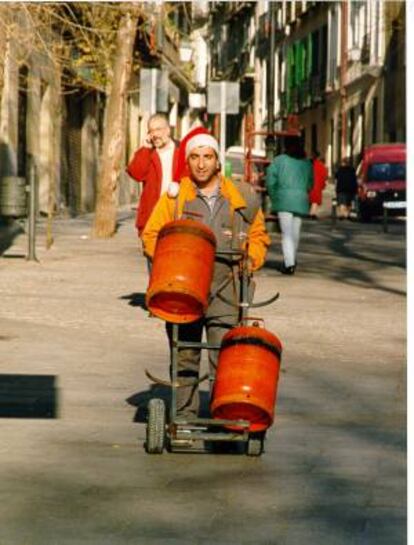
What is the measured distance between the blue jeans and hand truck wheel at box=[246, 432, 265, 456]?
1309cm

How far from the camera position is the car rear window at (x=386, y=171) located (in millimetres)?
46250

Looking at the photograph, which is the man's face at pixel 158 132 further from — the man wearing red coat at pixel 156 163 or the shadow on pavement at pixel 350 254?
the shadow on pavement at pixel 350 254

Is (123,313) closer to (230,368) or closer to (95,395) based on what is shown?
(95,395)

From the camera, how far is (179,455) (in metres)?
8.74

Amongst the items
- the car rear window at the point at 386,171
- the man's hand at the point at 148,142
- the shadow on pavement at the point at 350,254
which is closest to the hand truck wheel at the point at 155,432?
the man's hand at the point at 148,142

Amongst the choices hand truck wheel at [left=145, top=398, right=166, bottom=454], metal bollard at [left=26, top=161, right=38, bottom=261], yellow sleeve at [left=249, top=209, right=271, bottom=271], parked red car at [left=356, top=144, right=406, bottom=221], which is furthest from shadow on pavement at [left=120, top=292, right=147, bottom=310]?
parked red car at [left=356, top=144, right=406, bottom=221]

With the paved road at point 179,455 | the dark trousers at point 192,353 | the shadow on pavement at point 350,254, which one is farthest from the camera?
the shadow on pavement at point 350,254

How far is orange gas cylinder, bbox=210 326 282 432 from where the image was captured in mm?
8367

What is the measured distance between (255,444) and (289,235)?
13.2 m

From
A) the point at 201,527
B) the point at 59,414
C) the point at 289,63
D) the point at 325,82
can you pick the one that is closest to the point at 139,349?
the point at 59,414

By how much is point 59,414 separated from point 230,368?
1901 millimetres

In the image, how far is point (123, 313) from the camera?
16.3 metres

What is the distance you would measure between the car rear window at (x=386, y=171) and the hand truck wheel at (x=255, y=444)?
124ft

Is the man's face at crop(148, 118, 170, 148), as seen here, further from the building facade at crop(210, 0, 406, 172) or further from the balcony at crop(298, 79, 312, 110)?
the balcony at crop(298, 79, 312, 110)
